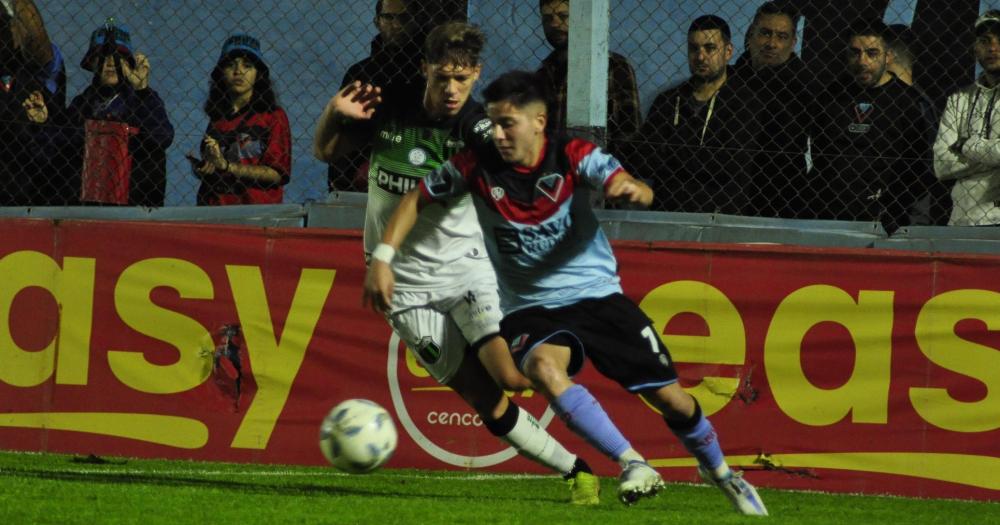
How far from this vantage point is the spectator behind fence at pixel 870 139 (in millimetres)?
8594

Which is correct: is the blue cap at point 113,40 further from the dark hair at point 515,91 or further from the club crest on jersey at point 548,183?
the club crest on jersey at point 548,183

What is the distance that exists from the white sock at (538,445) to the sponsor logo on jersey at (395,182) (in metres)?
1.21

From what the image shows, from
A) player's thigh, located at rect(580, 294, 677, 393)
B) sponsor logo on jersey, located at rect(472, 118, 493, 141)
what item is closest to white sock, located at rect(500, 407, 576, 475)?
player's thigh, located at rect(580, 294, 677, 393)

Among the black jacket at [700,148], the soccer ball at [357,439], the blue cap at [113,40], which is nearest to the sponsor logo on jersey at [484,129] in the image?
the soccer ball at [357,439]

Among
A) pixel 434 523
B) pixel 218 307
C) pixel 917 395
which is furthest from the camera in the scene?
pixel 218 307

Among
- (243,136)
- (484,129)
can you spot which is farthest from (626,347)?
(243,136)

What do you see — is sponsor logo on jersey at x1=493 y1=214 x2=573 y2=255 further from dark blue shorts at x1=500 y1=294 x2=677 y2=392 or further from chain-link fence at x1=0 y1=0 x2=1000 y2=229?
chain-link fence at x1=0 y1=0 x2=1000 y2=229

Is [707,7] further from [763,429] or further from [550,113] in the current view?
[763,429]

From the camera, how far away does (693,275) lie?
347 inches

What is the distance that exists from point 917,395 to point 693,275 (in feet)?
4.67

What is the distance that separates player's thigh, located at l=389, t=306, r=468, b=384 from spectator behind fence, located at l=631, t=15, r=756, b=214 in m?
1.94

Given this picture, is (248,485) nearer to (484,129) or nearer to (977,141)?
(484,129)

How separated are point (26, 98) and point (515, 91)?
4.30 metres

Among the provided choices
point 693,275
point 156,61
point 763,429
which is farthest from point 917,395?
point 156,61
